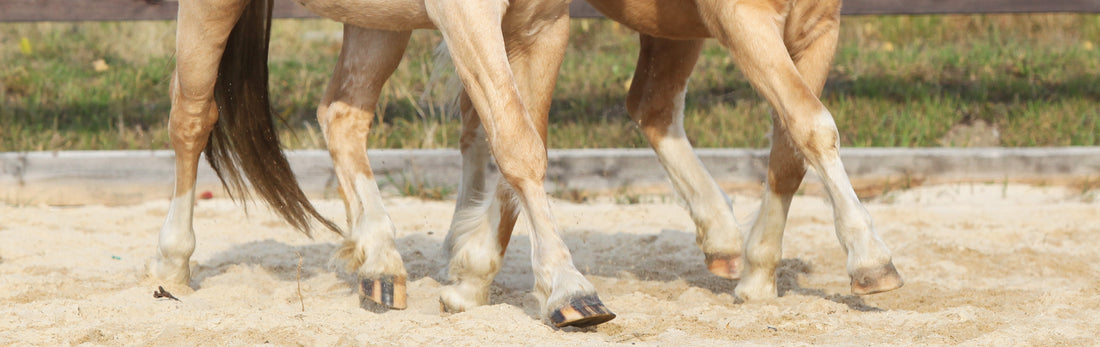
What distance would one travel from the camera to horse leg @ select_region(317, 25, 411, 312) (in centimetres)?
300

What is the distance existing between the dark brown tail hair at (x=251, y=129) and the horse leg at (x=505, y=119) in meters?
1.19

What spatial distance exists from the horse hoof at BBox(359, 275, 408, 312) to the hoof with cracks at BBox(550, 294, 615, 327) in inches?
26.4

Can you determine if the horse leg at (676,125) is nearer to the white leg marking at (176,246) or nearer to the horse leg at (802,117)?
the horse leg at (802,117)

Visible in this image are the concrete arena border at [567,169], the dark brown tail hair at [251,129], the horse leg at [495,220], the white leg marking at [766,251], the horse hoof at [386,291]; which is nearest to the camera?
the horse leg at [495,220]

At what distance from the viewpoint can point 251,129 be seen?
3.66 meters

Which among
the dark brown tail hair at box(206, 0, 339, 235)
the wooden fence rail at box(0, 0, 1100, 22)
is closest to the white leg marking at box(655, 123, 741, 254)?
the dark brown tail hair at box(206, 0, 339, 235)

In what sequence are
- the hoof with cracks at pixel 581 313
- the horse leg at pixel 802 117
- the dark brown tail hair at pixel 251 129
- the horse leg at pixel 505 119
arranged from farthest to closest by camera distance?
the dark brown tail hair at pixel 251 129, the horse leg at pixel 802 117, the horse leg at pixel 505 119, the hoof with cracks at pixel 581 313

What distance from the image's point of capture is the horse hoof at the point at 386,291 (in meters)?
2.97

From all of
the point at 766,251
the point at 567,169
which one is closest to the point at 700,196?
the point at 766,251

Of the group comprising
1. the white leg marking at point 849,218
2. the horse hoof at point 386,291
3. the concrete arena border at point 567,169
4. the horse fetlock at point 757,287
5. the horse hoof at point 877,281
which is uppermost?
the white leg marking at point 849,218

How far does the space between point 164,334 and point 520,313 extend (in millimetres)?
842

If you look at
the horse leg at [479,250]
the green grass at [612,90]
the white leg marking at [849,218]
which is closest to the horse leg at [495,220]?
the horse leg at [479,250]

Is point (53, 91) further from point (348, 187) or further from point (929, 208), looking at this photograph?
point (929, 208)

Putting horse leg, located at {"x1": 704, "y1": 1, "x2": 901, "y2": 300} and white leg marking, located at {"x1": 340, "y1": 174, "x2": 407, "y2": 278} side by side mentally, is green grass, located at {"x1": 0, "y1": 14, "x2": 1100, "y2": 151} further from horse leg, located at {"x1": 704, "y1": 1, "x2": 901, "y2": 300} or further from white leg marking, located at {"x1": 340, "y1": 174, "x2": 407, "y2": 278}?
horse leg, located at {"x1": 704, "y1": 1, "x2": 901, "y2": 300}
